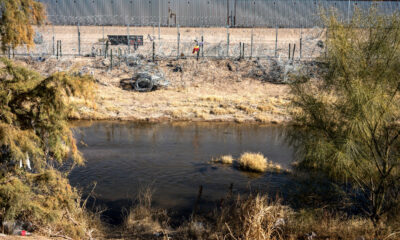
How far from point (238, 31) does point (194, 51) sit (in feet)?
44.6

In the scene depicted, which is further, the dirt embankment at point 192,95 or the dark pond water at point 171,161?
the dirt embankment at point 192,95

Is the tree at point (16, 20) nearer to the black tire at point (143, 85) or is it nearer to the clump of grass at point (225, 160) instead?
the clump of grass at point (225, 160)

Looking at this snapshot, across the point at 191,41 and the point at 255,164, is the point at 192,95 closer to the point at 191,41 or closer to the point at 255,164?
the point at 191,41

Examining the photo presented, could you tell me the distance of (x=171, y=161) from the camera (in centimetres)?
1944

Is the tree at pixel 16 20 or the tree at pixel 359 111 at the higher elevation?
the tree at pixel 16 20

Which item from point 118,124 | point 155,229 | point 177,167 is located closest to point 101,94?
point 118,124

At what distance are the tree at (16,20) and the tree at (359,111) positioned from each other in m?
7.06

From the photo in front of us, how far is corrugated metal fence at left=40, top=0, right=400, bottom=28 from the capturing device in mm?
49312

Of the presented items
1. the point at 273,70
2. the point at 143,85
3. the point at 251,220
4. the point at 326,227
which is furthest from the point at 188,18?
the point at 251,220

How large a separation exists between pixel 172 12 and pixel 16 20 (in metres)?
41.6

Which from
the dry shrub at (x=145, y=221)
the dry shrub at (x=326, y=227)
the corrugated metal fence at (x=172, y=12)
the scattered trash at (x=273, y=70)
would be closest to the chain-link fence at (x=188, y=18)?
the corrugated metal fence at (x=172, y=12)

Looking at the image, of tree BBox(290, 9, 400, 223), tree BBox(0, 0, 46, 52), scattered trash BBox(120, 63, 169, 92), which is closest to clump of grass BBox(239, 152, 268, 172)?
tree BBox(290, 9, 400, 223)

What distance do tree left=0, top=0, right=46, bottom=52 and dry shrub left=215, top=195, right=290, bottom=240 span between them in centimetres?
629

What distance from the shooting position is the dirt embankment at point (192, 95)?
2912 centimetres
